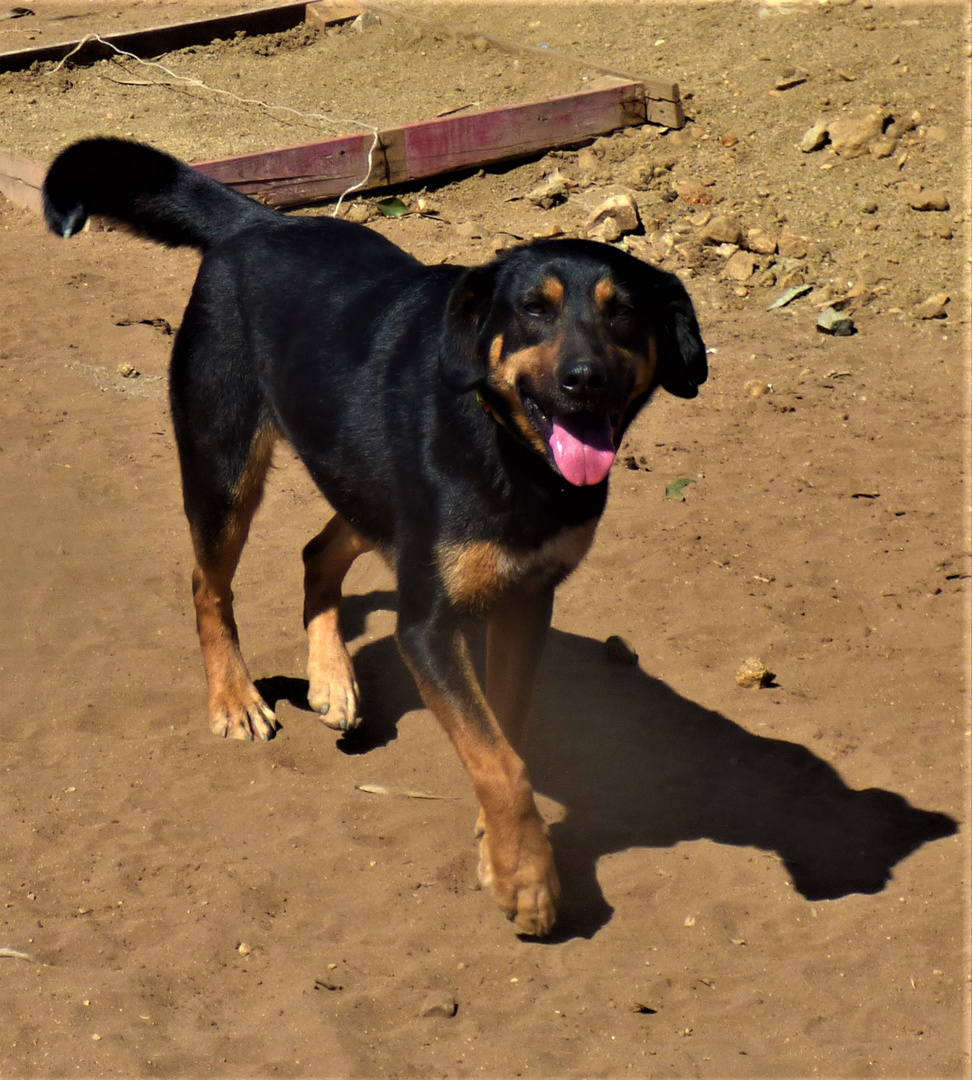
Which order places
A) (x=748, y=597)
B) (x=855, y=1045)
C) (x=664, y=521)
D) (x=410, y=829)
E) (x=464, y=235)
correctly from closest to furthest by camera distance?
(x=855, y=1045)
(x=410, y=829)
(x=748, y=597)
(x=664, y=521)
(x=464, y=235)

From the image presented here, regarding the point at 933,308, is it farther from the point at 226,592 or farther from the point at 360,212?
the point at 226,592

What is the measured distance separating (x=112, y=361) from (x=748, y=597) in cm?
397

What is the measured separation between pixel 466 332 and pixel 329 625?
1.79 metres

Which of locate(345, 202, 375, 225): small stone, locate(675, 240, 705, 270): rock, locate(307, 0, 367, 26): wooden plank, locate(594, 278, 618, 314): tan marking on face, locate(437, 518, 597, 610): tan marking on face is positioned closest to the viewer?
locate(594, 278, 618, 314): tan marking on face

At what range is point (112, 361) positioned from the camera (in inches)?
299

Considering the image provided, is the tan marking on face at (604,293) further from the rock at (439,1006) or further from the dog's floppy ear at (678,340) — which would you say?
the rock at (439,1006)

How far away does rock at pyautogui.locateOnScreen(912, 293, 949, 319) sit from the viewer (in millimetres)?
8062

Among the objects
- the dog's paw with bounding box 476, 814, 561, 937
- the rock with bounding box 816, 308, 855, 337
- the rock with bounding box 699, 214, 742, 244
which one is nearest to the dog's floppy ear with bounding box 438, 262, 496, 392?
the dog's paw with bounding box 476, 814, 561, 937

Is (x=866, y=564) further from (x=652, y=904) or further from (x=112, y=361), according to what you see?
(x=112, y=361)

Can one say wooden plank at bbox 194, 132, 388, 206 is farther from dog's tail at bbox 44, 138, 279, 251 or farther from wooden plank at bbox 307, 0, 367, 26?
dog's tail at bbox 44, 138, 279, 251

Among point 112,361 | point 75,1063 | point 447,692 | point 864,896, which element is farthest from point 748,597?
point 112,361

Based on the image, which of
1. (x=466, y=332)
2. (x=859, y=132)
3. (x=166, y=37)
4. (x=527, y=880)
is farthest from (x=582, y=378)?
(x=166, y=37)

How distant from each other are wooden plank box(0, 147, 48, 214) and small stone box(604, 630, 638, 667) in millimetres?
5515

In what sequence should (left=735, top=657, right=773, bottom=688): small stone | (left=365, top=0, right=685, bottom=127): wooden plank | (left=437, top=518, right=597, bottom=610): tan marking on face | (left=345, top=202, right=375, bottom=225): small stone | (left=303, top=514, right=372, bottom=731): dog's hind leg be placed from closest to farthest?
(left=437, top=518, right=597, bottom=610): tan marking on face
(left=303, top=514, right=372, bottom=731): dog's hind leg
(left=735, top=657, right=773, bottom=688): small stone
(left=345, top=202, right=375, bottom=225): small stone
(left=365, top=0, right=685, bottom=127): wooden plank
